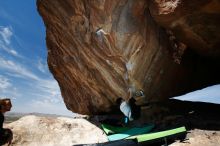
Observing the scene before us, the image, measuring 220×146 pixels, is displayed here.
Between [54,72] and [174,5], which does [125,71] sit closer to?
[174,5]

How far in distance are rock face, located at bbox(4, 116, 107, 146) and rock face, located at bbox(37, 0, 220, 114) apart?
211 cm

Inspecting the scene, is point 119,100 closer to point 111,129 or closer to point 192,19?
point 111,129

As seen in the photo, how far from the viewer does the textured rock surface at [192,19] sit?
9.94m

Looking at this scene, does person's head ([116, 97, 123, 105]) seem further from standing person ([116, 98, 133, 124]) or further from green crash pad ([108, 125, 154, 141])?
green crash pad ([108, 125, 154, 141])

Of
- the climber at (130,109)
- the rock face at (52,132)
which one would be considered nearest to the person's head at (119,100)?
the climber at (130,109)

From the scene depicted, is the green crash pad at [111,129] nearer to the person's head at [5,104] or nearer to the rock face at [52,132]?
the rock face at [52,132]

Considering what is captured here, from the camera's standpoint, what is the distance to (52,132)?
1268 centimetres

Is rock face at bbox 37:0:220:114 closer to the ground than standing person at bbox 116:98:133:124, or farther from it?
farther from it

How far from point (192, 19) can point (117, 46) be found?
3.33m

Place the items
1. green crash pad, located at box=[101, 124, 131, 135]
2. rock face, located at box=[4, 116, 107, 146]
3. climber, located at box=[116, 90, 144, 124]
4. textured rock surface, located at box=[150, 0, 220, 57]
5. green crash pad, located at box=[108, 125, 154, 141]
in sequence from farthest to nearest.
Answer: climber, located at box=[116, 90, 144, 124] < green crash pad, located at box=[101, 124, 131, 135] < rock face, located at box=[4, 116, 107, 146] < green crash pad, located at box=[108, 125, 154, 141] < textured rock surface, located at box=[150, 0, 220, 57]

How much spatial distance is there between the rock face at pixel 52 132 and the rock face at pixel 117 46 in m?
2.11

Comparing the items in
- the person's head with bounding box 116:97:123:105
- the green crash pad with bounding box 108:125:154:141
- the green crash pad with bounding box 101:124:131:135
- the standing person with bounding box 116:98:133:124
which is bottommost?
the green crash pad with bounding box 108:125:154:141

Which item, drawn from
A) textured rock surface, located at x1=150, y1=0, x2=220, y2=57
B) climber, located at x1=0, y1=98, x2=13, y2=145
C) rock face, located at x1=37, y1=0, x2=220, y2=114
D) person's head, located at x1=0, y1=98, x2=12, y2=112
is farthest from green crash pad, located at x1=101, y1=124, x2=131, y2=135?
textured rock surface, located at x1=150, y1=0, x2=220, y2=57

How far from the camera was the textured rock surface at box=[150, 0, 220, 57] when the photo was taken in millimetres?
9938
